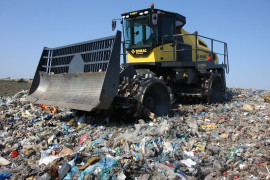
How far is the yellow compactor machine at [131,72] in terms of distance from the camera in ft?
16.6

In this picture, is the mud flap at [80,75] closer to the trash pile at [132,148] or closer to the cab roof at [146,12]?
the trash pile at [132,148]

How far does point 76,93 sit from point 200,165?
9.75 feet

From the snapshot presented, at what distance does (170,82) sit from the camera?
8.05m

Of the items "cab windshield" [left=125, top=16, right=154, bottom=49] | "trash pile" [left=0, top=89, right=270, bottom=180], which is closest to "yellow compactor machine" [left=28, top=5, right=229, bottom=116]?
"cab windshield" [left=125, top=16, right=154, bottom=49]

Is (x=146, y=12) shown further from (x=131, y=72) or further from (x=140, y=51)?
(x=131, y=72)

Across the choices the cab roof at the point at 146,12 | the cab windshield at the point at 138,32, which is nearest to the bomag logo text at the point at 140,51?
the cab windshield at the point at 138,32

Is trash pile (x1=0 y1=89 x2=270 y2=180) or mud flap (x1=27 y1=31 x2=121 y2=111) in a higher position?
mud flap (x1=27 y1=31 x2=121 y2=111)

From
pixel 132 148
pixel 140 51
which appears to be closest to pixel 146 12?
pixel 140 51

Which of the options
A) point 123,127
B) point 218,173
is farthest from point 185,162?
point 123,127

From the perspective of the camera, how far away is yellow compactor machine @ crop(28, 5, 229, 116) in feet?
16.6

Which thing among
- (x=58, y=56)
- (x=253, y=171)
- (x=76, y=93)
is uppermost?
(x=58, y=56)

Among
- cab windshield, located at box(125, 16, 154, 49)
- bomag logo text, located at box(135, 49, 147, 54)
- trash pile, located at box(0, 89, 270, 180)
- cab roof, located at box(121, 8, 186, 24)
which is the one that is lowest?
trash pile, located at box(0, 89, 270, 180)

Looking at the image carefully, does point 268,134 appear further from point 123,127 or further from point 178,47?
point 178,47

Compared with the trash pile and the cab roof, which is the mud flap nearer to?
the trash pile
